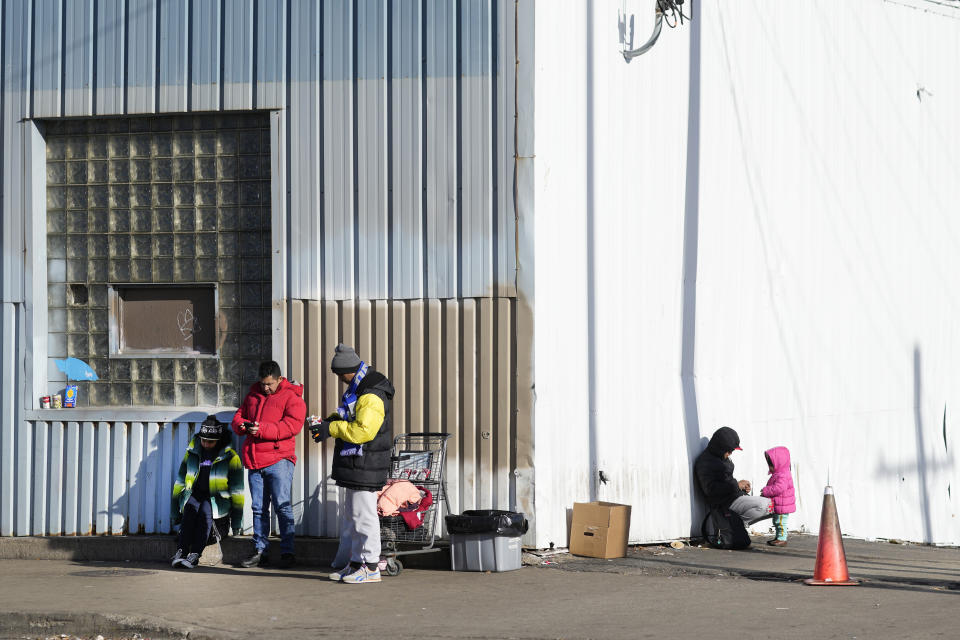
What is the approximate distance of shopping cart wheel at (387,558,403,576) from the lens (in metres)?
10.7

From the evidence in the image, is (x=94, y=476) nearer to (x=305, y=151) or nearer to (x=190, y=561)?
(x=190, y=561)

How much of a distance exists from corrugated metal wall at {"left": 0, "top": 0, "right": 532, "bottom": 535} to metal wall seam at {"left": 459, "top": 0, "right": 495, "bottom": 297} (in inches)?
0.6

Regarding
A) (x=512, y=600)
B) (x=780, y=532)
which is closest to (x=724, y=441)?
(x=780, y=532)

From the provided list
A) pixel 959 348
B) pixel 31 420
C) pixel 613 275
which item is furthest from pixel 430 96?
pixel 959 348

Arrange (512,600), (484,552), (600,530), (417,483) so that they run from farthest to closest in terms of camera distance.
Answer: (600,530) < (417,483) < (484,552) < (512,600)

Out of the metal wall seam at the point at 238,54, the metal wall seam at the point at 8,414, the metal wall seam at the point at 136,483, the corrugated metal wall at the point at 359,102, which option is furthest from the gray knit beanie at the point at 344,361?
the metal wall seam at the point at 8,414

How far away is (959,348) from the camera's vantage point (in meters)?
16.9

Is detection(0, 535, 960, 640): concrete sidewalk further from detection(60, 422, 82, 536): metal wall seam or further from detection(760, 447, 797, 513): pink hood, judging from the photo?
detection(760, 447, 797, 513): pink hood

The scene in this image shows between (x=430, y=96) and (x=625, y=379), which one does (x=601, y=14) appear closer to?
(x=430, y=96)

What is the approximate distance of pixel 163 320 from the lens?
12.7m

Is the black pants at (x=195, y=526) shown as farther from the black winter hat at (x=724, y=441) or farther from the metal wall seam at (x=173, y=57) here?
the black winter hat at (x=724, y=441)

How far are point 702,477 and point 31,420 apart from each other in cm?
676

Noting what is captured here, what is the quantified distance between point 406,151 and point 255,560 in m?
4.00

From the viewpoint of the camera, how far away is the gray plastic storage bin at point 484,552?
10.8 meters
